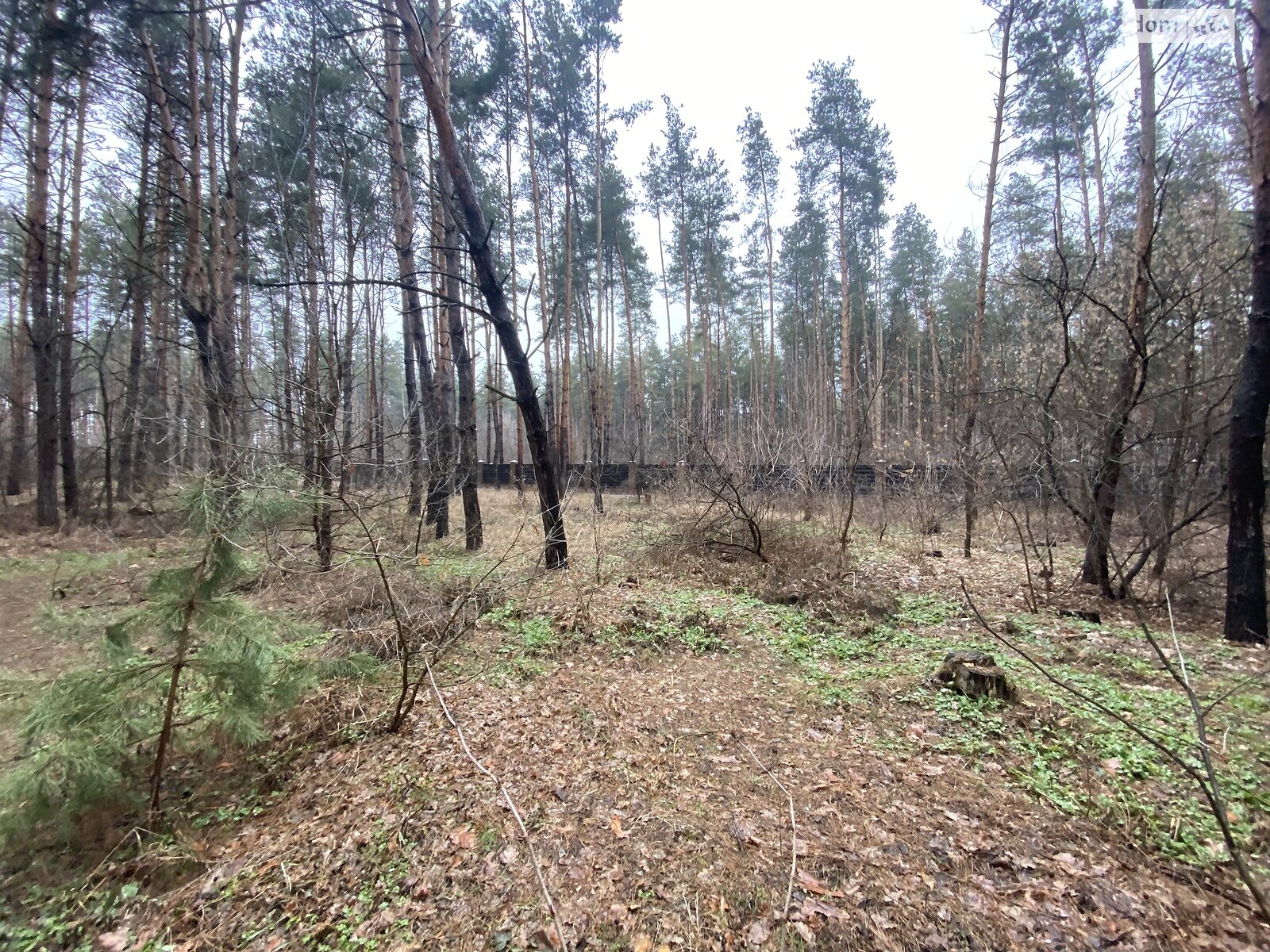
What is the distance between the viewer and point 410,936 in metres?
1.89

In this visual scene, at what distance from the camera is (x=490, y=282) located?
20.0ft

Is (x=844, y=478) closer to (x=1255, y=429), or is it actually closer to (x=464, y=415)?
(x=1255, y=429)

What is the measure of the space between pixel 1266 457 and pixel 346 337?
1047 cm

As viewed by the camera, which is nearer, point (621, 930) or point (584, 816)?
point (621, 930)

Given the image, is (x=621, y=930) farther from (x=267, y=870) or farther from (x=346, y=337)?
(x=346, y=337)

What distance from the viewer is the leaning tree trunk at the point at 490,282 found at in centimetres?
542

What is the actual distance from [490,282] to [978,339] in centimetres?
854

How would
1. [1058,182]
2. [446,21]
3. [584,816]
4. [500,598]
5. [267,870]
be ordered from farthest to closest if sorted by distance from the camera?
[1058,182], [446,21], [500,598], [584,816], [267,870]

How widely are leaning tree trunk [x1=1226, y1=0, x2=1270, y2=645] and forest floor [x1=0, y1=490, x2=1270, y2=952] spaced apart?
1.19 feet

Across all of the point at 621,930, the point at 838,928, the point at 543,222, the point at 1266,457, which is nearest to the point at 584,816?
the point at 621,930

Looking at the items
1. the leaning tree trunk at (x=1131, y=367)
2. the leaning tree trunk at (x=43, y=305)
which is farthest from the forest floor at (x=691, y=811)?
the leaning tree trunk at (x=43, y=305)

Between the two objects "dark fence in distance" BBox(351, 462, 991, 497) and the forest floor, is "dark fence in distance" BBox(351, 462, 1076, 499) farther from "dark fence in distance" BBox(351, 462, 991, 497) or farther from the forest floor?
the forest floor

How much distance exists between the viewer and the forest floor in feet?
6.21

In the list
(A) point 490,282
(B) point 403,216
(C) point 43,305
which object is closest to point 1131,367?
(A) point 490,282
